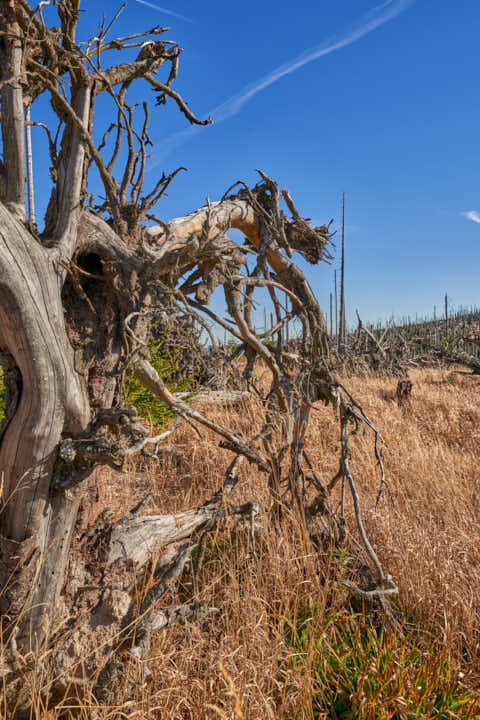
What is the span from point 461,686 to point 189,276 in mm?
2817

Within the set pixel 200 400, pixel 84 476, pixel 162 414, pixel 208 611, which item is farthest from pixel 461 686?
pixel 200 400

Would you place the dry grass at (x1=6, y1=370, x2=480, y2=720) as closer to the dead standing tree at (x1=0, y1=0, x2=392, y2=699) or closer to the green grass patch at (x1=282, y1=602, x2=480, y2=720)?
the green grass patch at (x1=282, y1=602, x2=480, y2=720)

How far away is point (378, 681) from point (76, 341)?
7.64 feet

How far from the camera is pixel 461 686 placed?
2111 millimetres

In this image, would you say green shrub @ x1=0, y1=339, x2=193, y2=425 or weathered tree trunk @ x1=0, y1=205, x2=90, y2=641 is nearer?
weathered tree trunk @ x1=0, y1=205, x2=90, y2=641

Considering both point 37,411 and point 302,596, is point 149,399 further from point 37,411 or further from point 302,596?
point 37,411

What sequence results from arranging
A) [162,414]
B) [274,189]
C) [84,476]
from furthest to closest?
[162,414] → [274,189] → [84,476]

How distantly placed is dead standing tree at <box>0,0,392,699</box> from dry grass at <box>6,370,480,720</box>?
25cm

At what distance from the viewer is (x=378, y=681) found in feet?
6.84

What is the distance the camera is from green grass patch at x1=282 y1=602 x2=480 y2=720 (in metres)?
1.97

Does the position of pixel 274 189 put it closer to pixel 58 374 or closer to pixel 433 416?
pixel 58 374

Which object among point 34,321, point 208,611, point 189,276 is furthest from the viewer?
point 189,276

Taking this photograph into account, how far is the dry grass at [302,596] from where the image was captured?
194 cm

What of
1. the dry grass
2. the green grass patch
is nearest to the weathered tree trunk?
the dry grass
